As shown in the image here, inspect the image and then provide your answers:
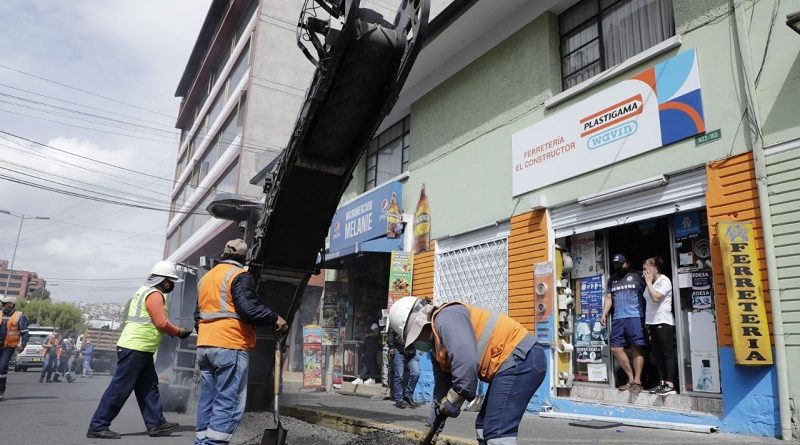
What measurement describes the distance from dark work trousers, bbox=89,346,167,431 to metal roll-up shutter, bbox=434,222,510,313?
191 inches

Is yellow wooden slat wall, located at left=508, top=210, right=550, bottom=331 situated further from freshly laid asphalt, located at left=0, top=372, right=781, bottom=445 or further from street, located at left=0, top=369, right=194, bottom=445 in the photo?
street, located at left=0, top=369, right=194, bottom=445

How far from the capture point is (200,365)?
446cm

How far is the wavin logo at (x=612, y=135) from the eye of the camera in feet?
23.5

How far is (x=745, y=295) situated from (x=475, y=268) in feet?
15.9

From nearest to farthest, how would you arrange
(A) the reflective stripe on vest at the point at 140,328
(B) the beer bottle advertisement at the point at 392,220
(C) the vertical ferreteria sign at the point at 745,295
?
A: 1. (C) the vertical ferreteria sign at the point at 745,295
2. (A) the reflective stripe on vest at the point at 140,328
3. (B) the beer bottle advertisement at the point at 392,220

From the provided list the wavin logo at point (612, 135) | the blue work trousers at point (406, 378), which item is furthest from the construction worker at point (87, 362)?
the wavin logo at point (612, 135)

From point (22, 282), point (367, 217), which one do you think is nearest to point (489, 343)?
point (367, 217)

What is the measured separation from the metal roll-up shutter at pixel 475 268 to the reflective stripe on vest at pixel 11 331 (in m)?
7.47

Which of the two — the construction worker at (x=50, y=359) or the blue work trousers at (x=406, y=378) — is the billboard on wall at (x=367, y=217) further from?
the construction worker at (x=50, y=359)

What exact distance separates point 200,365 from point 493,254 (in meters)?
5.96

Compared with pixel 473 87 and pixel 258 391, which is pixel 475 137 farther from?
pixel 258 391

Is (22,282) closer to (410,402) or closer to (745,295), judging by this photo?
(410,402)

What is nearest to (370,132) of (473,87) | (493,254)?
(493,254)

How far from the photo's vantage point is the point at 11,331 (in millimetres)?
9531
